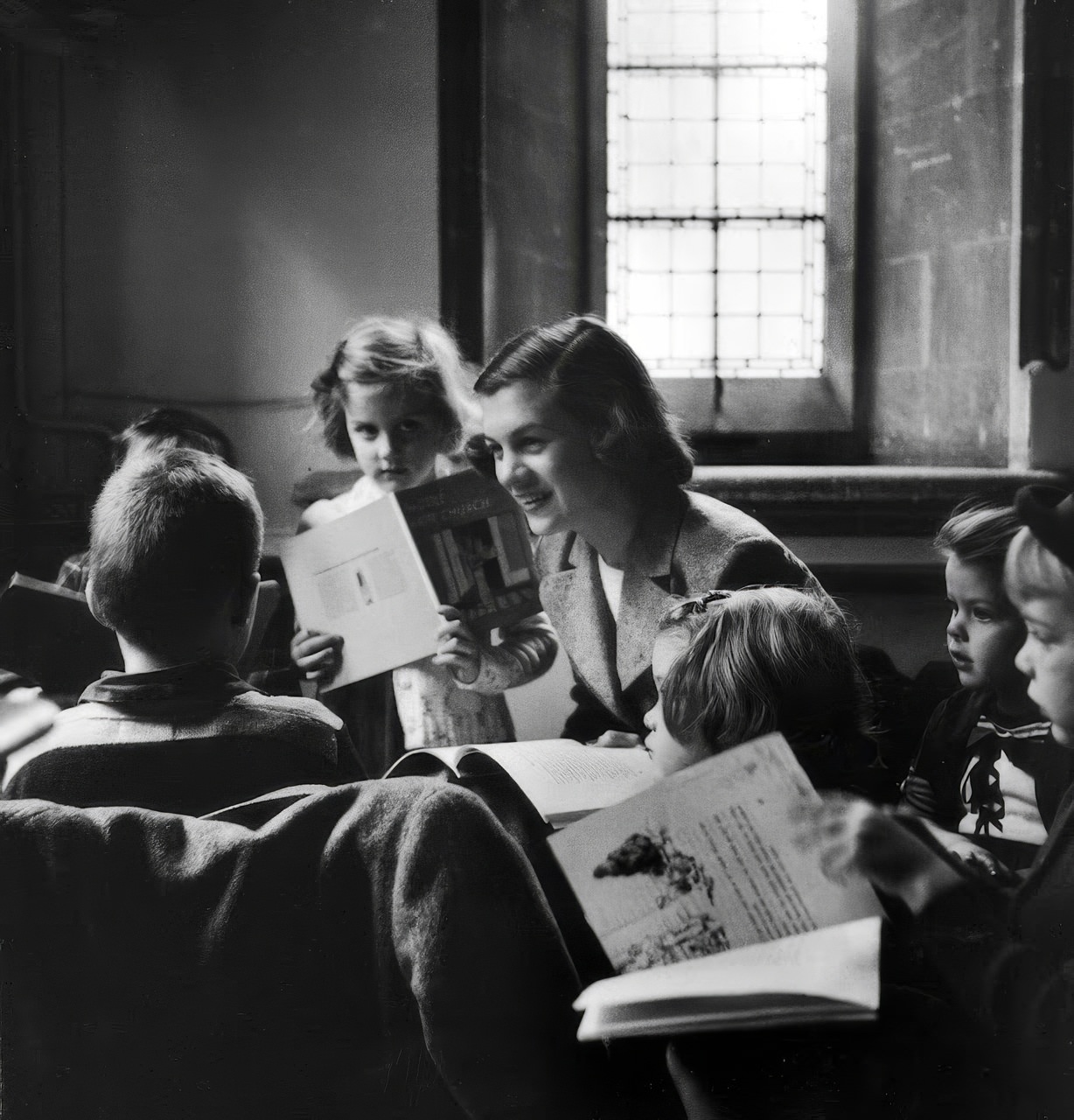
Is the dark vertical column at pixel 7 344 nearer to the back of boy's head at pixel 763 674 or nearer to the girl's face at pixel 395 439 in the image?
the girl's face at pixel 395 439

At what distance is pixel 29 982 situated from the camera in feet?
4.20

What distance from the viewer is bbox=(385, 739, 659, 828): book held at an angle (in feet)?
4.44

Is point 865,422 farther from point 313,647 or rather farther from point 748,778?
point 313,647

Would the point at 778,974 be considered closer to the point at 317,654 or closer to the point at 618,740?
the point at 618,740

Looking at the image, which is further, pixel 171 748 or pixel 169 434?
pixel 169 434

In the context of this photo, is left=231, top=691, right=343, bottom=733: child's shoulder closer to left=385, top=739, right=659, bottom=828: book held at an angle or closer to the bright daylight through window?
left=385, top=739, right=659, bottom=828: book held at an angle

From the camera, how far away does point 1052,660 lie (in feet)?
4.60

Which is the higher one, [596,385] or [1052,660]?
[596,385]

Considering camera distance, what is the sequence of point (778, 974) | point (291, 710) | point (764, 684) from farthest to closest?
point (291, 710)
point (764, 684)
point (778, 974)

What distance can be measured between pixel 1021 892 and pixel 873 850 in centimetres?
21

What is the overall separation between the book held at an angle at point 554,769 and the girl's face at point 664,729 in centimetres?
2

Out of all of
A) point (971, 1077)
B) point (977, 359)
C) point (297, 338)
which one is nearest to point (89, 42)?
point (297, 338)

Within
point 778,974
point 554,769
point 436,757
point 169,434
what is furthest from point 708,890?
point 169,434

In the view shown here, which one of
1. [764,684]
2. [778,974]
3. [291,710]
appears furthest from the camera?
[291,710]
